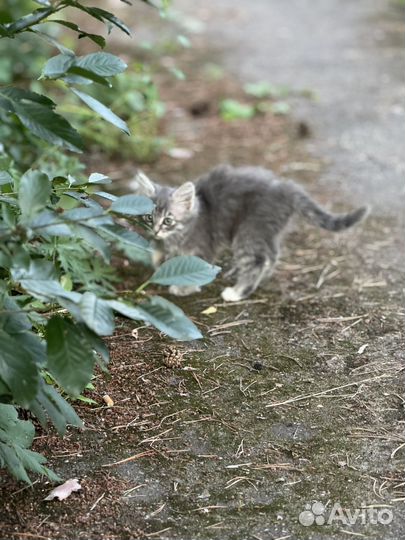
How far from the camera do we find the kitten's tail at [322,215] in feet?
14.8

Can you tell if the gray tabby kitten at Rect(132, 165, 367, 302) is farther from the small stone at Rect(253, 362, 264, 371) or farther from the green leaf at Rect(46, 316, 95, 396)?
the green leaf at Rect(46, 316, 95, 396)

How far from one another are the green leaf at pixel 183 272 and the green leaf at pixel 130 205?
202 mm

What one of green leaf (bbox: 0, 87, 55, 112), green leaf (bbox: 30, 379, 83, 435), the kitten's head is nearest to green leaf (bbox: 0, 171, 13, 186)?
green leaf (bbox: 0, 87, 55, 112)

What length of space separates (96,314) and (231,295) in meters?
2.34

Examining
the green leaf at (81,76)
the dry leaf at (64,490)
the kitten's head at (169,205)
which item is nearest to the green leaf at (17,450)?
the dry leaf at (64,490)

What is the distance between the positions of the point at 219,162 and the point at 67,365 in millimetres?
4340

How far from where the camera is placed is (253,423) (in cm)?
323

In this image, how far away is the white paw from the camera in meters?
4.33

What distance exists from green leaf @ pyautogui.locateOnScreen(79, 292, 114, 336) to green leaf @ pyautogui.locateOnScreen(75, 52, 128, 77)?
2.22ft

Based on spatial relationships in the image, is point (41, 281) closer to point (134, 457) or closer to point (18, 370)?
point (18, 370)

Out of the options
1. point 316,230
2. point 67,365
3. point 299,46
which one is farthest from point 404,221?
point 299,46

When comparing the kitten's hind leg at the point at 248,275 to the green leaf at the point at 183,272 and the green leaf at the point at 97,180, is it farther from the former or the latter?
the green leaf at the point at 183,272

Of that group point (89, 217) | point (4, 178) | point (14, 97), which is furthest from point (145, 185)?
point (89, 217)

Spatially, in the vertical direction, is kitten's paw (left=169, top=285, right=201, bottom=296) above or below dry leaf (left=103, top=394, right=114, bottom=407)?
below
